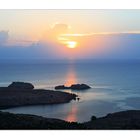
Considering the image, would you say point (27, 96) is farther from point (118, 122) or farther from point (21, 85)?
point (118, 122)

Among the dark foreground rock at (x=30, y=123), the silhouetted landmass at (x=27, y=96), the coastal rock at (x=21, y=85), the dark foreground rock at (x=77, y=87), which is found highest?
the coastal rock at (x=21, y=85)

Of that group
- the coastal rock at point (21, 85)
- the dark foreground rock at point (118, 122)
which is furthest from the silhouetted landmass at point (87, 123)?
the coastal rock at point (21, 85)

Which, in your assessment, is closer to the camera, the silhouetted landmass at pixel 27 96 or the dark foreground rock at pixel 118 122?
the dark foreground rock at pixel 118 122

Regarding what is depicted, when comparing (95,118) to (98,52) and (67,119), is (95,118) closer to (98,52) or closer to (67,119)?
(67,119)

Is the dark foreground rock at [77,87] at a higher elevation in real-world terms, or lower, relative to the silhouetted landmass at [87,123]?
higher

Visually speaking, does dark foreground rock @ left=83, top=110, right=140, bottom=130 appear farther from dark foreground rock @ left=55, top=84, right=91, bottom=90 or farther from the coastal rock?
the coastal rock

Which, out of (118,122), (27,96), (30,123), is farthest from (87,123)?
(27,96)

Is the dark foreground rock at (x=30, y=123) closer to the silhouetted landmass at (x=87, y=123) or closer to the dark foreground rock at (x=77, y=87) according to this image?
the silhouetted landmass at (x=87, y=123)
